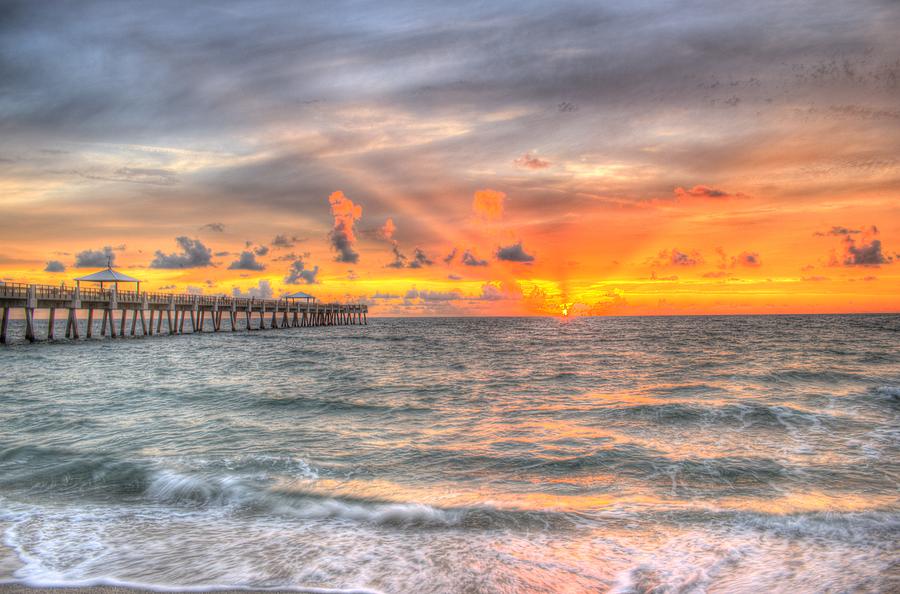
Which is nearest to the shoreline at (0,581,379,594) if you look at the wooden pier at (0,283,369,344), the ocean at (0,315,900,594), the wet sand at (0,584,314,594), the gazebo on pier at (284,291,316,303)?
the wet sand at (0,584,314,594)

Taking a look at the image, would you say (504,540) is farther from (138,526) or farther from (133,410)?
(133,410)

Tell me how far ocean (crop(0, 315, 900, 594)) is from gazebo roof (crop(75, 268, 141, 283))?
34.5 m

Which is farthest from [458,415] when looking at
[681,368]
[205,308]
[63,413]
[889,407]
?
[205,308]

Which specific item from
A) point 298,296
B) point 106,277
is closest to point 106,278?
point 106,277

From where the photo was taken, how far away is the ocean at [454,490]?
19.0ft

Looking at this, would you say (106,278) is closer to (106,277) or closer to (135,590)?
(106,277)

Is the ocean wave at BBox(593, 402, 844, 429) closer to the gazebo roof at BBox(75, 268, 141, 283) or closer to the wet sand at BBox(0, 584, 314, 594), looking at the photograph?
the wet sand at BBox(0, 584, 314, 594)

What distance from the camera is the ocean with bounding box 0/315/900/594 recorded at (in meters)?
5.79

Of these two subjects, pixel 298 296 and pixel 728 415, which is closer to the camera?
pixel 728 415

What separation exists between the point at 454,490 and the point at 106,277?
5152 centimetres

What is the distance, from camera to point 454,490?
858cm

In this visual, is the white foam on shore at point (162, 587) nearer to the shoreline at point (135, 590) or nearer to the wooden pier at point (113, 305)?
the shoreline at point (135, 590)

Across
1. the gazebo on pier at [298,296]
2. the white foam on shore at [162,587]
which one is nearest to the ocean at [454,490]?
the white foam on shore at [162,587]

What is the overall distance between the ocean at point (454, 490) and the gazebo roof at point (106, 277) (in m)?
34.5
